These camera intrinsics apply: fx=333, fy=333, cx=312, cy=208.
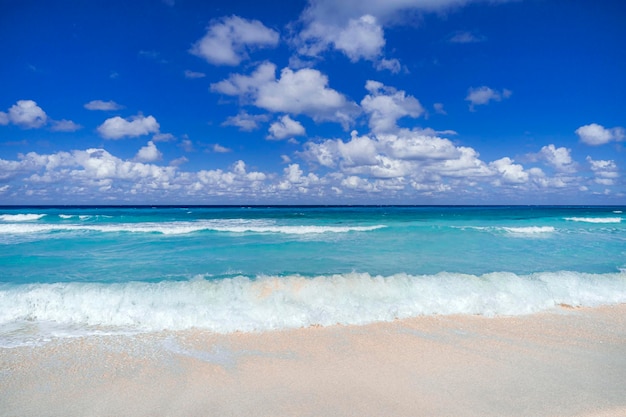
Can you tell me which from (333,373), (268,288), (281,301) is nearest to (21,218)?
(268,288)

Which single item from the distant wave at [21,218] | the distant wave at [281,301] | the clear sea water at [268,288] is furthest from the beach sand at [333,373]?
the distant wave at [21,218]

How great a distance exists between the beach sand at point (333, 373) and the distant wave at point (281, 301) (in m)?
0.56

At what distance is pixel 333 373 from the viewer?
177 inches

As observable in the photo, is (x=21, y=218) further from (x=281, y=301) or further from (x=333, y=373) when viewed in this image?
(x=333, y=373)

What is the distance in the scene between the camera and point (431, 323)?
251 inches

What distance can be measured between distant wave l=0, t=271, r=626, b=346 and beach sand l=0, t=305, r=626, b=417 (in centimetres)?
56

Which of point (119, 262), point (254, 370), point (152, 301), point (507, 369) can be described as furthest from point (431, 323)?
point (119, 262)

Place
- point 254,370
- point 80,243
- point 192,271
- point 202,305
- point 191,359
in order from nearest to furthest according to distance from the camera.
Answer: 1. point 254,370
2. point 191,359
3. point 202,305
4. point 192,271
5. point 80,243

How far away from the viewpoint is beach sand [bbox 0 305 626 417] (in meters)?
3.77

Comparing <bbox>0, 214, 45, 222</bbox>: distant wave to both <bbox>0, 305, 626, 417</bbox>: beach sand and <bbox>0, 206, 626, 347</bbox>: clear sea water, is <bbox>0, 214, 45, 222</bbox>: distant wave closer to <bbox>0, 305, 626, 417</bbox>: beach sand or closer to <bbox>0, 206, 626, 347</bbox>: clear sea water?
<bbox>0, 206, 626, 347</bbox>: clear sea water

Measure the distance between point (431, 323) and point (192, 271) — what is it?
7.56m

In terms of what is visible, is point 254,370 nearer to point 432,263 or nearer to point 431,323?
point 431,323

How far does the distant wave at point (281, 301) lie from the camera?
6.39 metres

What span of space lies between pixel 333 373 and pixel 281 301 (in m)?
3.05
